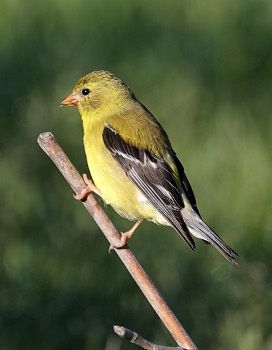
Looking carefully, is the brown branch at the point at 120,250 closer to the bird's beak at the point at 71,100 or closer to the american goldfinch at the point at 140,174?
the american goldfinch at the point at 140,174

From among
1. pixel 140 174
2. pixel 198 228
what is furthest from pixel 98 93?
pixel 198 228

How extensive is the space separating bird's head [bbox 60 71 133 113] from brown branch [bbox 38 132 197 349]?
108cm

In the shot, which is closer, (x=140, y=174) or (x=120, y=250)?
(x=120, y=250)

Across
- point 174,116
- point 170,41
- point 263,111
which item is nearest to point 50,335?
point 174,116

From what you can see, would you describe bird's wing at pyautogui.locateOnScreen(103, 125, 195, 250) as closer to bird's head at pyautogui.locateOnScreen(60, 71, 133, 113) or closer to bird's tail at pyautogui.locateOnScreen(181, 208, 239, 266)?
bird's tail at pyautogui.locateOnScreen(181, 208, 239, 266)

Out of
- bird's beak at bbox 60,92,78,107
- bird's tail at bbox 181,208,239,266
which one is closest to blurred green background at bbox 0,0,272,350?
bird's tail at bbox 181,208,239,266

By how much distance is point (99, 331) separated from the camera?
15.2ft

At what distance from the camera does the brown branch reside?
8.88ft

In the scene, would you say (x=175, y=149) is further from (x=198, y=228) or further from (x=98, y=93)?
(x=198, y=228)

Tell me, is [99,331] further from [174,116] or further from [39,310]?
[174,116]

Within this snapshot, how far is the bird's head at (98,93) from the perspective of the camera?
423cm

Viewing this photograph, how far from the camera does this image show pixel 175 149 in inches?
224

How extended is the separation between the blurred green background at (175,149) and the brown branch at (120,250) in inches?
46.0

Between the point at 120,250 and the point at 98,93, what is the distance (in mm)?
1495
